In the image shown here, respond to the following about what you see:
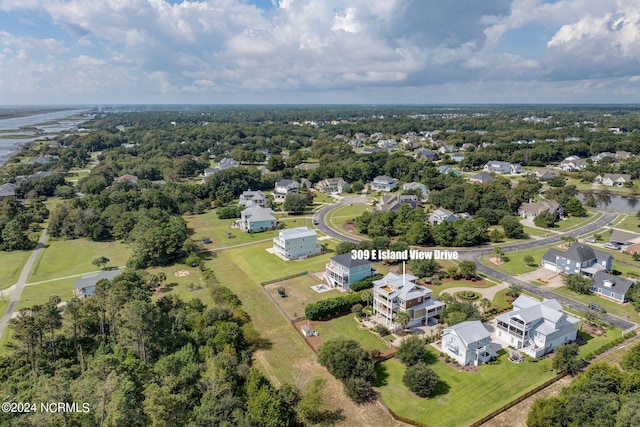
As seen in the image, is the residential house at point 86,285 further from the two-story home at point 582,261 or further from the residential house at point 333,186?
the residential house at point 333,186

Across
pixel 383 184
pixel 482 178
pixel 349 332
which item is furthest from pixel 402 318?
pixel 482 178

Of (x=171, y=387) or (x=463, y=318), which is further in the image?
(x=463, y=318)

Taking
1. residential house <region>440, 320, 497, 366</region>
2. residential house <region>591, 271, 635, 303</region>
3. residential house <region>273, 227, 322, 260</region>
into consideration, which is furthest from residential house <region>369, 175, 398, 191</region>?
residential house <region>440, 320, 497, 366</region>

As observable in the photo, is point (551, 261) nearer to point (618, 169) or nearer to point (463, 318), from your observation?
point (463, 318)

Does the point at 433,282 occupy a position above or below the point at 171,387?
below

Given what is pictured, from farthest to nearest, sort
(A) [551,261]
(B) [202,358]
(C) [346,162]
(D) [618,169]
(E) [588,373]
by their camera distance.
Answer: (C) [346,162], (D) [618,169], (A) [551,261], (B) [202,358], (E) [588,373]

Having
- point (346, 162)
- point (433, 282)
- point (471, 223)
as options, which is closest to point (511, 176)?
point (346, 162)
